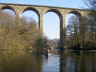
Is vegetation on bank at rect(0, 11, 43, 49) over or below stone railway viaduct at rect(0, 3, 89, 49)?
below

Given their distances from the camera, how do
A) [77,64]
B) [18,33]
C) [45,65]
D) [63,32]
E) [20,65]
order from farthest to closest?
[63,32]
[18,33]
[77,64]
[45,65]
[20,65]

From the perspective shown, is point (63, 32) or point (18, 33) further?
point (63, 32)

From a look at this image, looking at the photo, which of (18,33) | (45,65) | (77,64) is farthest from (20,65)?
(18,33)

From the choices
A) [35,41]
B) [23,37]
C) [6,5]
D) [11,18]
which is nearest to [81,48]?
[35,41]

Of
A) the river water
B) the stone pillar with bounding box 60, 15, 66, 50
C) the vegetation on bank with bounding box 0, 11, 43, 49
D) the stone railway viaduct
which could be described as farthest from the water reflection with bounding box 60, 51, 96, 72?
the stone pillar with bounding box 60, 15, 66, 50

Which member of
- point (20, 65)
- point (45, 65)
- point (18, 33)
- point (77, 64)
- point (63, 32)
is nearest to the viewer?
point (20, 65)

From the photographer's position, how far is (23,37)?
133 ft

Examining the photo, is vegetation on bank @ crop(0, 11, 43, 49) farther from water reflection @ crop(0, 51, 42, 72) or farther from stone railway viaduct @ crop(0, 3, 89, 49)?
water reflection @ crop(0, 51, 42, 72)

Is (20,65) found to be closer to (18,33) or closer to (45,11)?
(18,33)

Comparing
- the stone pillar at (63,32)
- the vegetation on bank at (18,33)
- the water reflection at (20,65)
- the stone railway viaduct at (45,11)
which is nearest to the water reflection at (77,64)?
the water reflection at (20,65)

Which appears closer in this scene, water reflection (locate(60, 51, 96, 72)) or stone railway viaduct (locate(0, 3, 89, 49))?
water reflection (locate(60, 51, 96, 72))

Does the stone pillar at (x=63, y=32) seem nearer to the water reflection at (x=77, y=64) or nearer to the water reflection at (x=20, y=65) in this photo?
the water reflection at (x=77, y=64)

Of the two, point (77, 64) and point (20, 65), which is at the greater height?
point (20, 65)

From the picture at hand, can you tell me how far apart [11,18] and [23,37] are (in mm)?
5707
